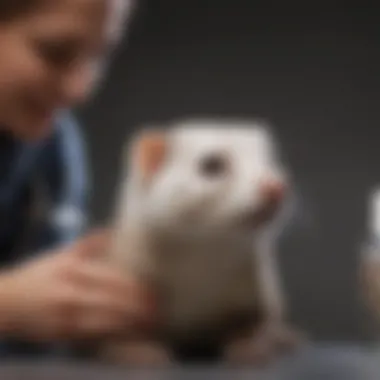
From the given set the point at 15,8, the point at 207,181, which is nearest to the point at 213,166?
the point at 207,181

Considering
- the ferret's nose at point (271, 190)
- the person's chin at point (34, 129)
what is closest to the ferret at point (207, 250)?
the ferret's nose at point (271, 190)

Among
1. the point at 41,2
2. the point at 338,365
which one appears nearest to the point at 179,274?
the point at 338,365

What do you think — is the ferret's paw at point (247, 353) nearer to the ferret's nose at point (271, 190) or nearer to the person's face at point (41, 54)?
the ferret's nose at point (271, 190)

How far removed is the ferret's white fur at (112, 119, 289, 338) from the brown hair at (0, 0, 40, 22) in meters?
0.18

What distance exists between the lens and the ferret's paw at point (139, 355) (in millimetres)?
943

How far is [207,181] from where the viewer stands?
3.10 ft

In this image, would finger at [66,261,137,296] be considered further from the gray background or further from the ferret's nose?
the ferret's nose

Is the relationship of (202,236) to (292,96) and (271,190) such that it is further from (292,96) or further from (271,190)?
(292,96)

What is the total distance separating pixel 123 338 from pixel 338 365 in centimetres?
18

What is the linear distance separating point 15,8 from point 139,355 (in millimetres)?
329

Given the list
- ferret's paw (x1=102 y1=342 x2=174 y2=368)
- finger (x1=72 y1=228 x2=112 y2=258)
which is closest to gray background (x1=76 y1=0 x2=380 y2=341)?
finger (x1=72 y1=228 x2=112 y2=258)

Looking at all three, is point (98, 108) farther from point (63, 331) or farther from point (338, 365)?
point (338, 365)

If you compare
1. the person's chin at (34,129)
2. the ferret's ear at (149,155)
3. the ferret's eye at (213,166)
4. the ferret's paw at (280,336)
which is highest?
the person's chin at (34,129)

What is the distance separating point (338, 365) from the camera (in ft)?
3.07
